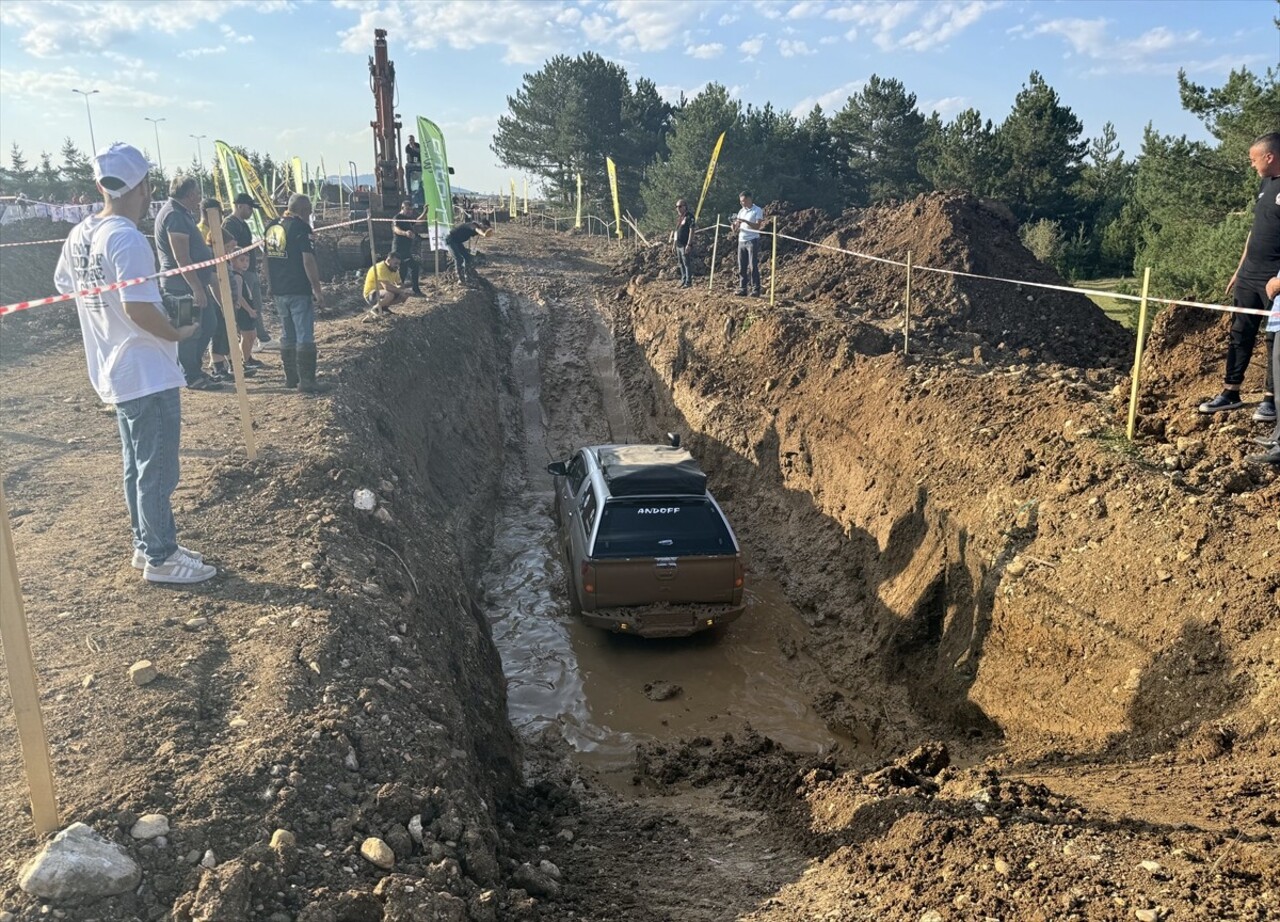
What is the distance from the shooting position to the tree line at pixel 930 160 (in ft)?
56.3

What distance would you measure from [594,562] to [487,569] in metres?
3.29

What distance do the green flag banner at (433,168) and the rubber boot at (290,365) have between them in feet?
31.2

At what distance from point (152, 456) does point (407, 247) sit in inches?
520

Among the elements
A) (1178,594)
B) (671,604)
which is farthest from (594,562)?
(1178,594)

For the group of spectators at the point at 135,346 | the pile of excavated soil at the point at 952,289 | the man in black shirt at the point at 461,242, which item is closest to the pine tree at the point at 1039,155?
the pile of excavated soil at the point at 952,289

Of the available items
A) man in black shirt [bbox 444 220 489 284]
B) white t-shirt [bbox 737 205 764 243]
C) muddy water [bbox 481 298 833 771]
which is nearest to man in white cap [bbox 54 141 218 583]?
muddy water [bbox 481 298 833 771]

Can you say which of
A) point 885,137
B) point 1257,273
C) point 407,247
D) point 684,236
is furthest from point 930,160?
point 1257,273

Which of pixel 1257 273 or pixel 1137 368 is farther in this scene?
pixel 1137 368

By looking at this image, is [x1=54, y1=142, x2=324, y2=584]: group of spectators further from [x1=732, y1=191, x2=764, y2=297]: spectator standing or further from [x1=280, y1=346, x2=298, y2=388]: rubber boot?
[x1=732, y1=191, x2=764, y2=297]: spectator standing

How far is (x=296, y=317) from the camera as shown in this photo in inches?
372

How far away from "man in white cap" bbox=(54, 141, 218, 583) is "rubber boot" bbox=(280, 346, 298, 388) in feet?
15.4

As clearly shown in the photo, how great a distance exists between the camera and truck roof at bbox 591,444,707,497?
28.3ft

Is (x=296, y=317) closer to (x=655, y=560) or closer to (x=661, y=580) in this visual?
(x=655, y=560)

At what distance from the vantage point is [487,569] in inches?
435
